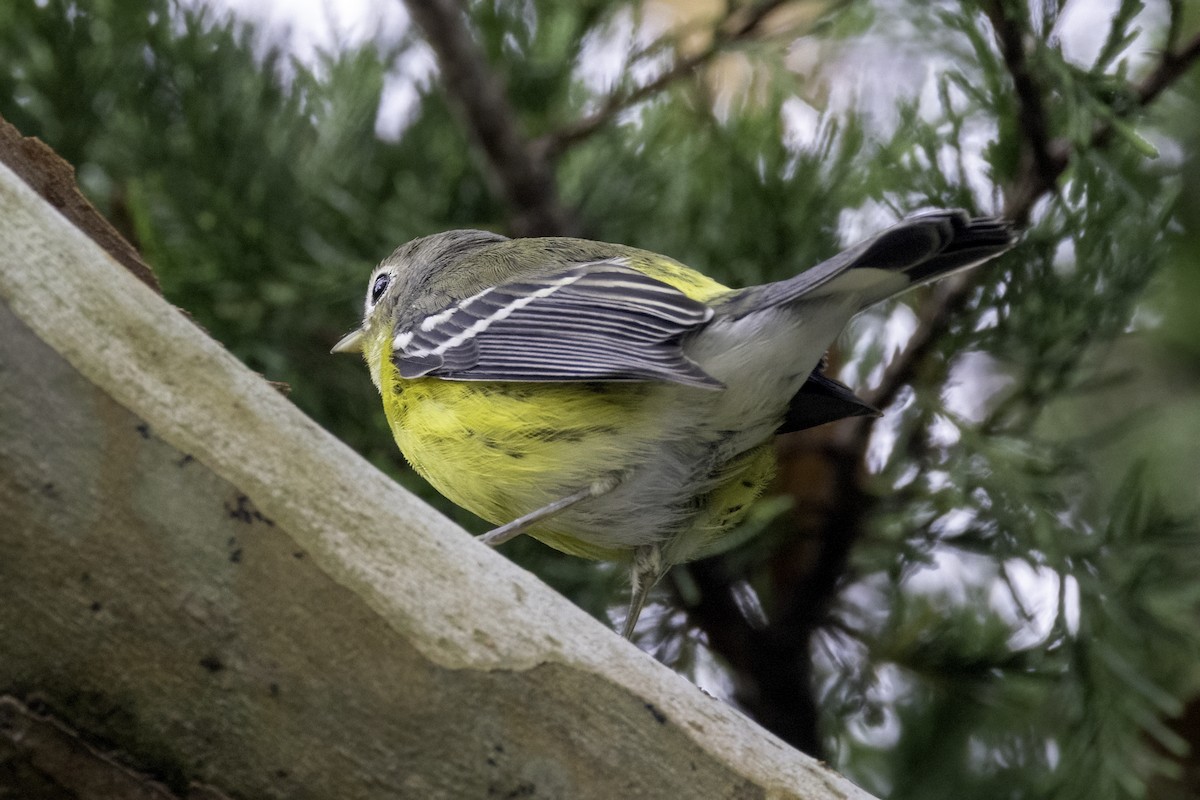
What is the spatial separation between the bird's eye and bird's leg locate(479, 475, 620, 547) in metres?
0.76

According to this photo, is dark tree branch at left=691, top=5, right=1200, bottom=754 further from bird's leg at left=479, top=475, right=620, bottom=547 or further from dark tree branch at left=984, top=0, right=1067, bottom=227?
bird's leg at left=479, top=475, right=620, bottom=547

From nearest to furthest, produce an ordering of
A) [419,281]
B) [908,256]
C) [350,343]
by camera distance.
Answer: [908,256] < [350,343] < [419,281]

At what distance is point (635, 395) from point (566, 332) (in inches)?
7.4

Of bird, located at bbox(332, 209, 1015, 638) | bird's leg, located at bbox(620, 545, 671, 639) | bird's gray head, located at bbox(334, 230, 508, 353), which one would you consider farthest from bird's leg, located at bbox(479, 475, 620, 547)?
bird's gray head, located at bbox(334, 230, 508, 353)

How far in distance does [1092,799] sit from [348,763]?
4.42ft

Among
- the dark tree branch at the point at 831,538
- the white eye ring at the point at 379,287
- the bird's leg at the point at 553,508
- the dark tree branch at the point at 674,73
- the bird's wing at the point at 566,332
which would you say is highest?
the dark tree branch at the point at 674,73

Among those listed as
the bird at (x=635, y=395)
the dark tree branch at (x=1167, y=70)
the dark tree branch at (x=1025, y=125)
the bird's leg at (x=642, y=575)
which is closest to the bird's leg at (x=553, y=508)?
the bird at (x=635, y=395)

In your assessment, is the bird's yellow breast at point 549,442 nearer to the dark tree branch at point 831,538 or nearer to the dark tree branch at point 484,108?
the dark tree branch at point 831,538

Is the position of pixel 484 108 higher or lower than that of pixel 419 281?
higher

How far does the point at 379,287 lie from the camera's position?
2.85 m

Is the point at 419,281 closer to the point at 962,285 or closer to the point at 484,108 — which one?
the point at 484,108

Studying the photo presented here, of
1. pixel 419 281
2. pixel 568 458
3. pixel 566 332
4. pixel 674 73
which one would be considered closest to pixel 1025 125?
pixel 674 73

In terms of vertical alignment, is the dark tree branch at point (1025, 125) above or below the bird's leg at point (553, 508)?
above

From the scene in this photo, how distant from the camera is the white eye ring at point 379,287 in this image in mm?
2812
